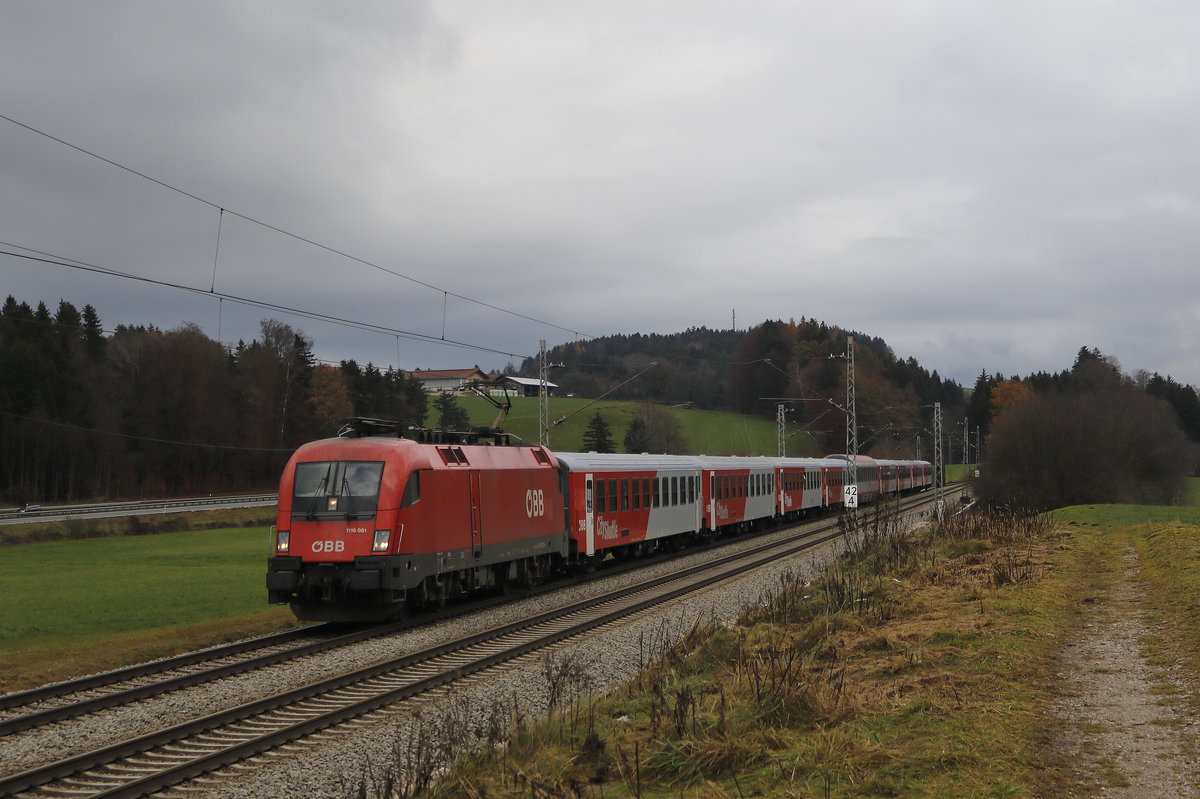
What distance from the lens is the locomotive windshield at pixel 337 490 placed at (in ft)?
54.2

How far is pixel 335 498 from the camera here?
16.6m

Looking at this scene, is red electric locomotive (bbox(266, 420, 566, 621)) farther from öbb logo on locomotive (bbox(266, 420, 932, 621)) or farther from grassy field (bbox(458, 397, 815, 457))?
grassy field (bbox(458, 397, 815, 457))

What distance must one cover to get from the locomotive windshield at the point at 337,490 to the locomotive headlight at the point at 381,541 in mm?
360

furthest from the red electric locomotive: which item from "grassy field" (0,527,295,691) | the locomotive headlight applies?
"grassy field" (0,527,295,691)

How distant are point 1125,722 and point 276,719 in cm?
810

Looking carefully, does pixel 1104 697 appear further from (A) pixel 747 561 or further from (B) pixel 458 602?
(A) pixel 747 561

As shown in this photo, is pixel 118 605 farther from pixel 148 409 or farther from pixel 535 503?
pixel 148 409

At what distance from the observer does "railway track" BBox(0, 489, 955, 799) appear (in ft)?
27.2

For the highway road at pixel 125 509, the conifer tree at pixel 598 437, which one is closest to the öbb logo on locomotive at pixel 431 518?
the highway road at pixel 125 509

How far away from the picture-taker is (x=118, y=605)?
865 inches

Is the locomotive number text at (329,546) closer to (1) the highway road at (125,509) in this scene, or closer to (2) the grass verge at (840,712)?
(2) the grass verge at (840,712)

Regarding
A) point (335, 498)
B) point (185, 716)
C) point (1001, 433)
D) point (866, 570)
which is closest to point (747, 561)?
point (866, 570)

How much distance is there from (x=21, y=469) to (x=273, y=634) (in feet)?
182

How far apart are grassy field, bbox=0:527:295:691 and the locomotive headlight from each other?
309 cm
